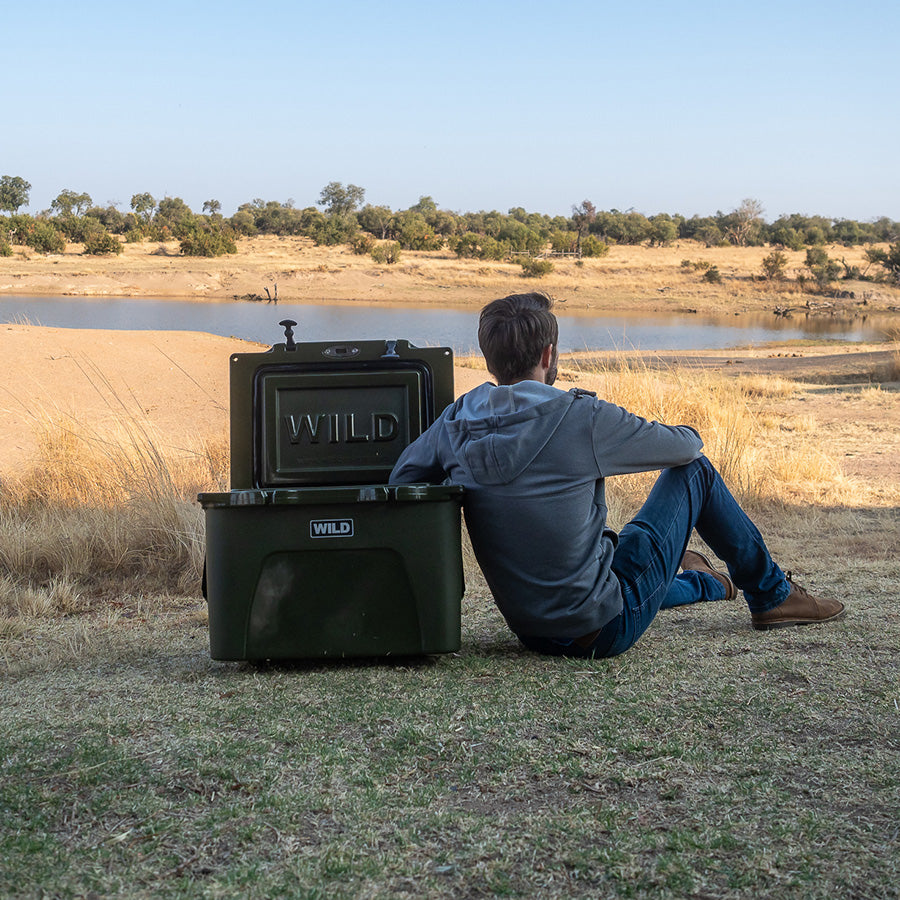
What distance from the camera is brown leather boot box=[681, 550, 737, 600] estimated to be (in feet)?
12.7

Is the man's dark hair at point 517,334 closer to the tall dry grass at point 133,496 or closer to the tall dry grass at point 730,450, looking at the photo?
the tall dry grass at point 133,496

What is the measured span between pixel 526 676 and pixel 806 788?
0.91m

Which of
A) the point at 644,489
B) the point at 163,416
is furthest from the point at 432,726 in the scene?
the point at 163,416

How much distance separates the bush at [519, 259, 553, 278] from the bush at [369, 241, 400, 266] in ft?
17.0

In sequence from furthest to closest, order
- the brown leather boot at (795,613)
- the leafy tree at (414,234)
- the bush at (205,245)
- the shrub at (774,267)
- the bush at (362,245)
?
the leafy tree at (414,234) < the shrub at (774,267) < the bush at (362,245) < the bush at (205,245) < the brown leather boot at (795,613)

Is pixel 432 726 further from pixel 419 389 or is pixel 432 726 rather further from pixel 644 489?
pixel 644 489

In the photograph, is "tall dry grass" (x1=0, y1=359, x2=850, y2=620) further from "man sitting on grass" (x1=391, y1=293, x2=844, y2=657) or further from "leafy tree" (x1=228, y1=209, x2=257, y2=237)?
"leafy tree" (x1=228, y1=209, x2=257, y2=237)

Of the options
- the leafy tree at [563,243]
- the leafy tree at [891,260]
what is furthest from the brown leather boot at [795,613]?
the leafy tree at [563,243]

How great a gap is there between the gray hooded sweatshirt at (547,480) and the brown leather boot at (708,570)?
1017 mm

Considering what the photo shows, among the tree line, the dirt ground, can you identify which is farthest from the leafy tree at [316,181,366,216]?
the dirt ground

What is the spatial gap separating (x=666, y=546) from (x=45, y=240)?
43.6 m

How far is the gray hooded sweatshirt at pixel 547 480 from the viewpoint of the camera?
279 cm

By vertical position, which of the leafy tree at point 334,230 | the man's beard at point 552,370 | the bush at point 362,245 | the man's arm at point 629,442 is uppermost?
the leafy tree at point 334,230

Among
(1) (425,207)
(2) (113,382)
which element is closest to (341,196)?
(1) (425,207)
